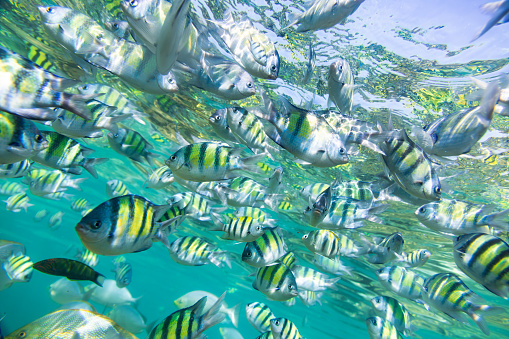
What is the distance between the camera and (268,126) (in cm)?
287

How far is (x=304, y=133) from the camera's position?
275cm

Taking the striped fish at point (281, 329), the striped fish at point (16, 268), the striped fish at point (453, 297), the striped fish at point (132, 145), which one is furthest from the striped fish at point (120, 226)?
the striped fish at point (16, 268)

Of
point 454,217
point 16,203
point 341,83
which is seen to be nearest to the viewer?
point 341,83

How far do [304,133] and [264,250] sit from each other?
2320 mm

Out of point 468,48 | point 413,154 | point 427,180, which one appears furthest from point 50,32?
point 468,48

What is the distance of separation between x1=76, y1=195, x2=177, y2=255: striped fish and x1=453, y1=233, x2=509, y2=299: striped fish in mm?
3473

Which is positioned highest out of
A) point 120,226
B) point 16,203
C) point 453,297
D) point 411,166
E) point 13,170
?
point 411,166

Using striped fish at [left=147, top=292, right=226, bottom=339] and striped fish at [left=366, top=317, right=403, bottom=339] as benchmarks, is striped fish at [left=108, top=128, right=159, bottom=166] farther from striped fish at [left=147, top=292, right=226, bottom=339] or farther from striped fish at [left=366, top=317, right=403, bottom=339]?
striped fish at [left=366, top=317, right=403, bottom=339]

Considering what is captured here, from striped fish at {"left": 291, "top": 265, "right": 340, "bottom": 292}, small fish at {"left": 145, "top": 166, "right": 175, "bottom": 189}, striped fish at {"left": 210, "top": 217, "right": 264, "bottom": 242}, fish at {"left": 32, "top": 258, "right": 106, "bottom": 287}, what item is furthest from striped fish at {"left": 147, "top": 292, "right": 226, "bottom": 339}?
striped fish at {"left": 291, "top": 265, "right": 340, "bottom": 292}

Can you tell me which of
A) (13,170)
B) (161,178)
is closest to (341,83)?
(161,178)

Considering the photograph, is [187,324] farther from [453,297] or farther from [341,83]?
[453,297]

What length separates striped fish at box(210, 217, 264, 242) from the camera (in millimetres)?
4301

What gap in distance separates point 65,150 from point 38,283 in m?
106

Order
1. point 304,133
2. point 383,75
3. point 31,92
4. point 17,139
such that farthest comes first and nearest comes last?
point 383,75, point 304,133, point 17,139, point 31,92
